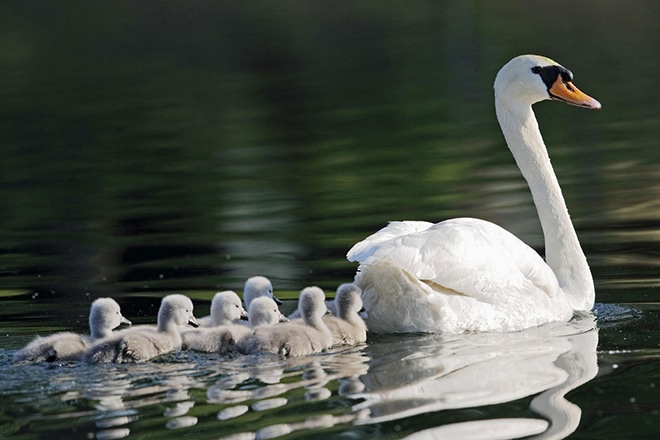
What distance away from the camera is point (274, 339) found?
8.51 metres

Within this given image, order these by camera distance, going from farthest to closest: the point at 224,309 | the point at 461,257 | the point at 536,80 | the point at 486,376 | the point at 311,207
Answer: the point at 311,207 → the point at 536,80 → the point at 224,309 → the point at 461,257 → the point at 486,376

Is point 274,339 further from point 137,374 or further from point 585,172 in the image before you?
point 585,172

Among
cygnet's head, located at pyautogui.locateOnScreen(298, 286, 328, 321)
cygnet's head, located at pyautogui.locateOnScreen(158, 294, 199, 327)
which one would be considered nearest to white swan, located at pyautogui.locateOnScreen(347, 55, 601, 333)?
cygnet's head, located at pyautogui.locateOnScreen(298, 286, 328, 321)

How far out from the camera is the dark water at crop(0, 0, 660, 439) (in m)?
7.33

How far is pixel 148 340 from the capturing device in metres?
8.49

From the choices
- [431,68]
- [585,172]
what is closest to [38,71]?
[431,68]

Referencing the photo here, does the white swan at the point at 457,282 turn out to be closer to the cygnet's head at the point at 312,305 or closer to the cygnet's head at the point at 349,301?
the cygnet's head at the point at 349,301

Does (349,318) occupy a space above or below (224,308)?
below

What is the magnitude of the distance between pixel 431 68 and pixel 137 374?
24548mm

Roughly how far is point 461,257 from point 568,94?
7.32 feet

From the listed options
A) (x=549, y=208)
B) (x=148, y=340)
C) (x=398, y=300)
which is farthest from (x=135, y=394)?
(x=549, y=208)

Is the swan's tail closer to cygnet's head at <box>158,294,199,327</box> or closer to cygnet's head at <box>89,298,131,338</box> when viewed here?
cygnet's head at <box>158,294,199,327</box>

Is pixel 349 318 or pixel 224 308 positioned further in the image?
pixel 224 308

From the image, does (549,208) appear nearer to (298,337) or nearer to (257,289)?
(257,289)
